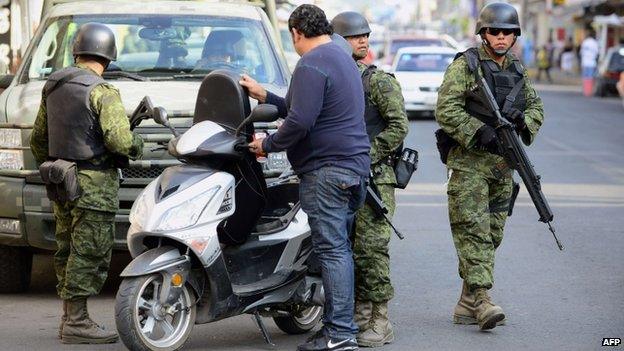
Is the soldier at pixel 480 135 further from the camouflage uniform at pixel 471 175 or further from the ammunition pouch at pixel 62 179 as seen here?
the ammunition pouch at pixel 62 179

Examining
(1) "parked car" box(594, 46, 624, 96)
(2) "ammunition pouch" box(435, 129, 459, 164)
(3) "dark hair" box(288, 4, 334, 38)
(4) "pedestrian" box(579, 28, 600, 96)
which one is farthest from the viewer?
(4) "pedestrian" box(579, 28, 600, 96)

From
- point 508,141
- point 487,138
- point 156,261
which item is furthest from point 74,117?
point 508,141

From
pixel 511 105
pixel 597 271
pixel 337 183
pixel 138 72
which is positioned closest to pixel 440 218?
pixel 597 271

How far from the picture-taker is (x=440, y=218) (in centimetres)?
1337

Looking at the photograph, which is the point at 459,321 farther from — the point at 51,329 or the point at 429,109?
the point at 429,109

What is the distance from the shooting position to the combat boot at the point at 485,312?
7762 mm

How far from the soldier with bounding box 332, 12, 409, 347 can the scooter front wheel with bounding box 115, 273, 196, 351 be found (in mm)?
1089

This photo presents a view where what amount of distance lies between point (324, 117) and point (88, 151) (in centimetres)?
142

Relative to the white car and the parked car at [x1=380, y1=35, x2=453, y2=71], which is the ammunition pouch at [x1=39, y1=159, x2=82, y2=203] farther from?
the parked car at [x1=380, y1=35, x2=453, y2=71]

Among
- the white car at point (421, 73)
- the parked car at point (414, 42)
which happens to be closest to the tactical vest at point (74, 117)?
the white car at point (421, 73)

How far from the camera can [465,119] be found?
793 cm

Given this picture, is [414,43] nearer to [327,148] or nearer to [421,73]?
[421,73]

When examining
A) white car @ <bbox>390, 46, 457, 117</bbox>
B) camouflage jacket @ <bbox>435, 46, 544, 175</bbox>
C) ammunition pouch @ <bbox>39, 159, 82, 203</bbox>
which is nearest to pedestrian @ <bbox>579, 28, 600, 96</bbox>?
white car @ <bbox>390, 46, 457, 117</bbox>

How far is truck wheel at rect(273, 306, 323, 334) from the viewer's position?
7832 millimetres
